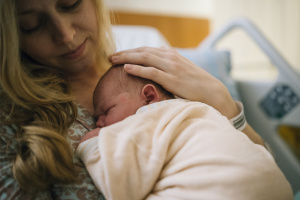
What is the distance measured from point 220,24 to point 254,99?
225cm

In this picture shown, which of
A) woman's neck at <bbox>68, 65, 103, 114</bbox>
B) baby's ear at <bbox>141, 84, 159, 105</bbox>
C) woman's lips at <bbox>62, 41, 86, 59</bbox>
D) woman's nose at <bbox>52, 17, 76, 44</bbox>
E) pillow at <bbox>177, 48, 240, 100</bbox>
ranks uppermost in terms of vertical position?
woman's nose at <bbox>52, 17, 76, 44</bbox>

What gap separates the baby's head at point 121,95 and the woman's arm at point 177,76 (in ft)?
0.09

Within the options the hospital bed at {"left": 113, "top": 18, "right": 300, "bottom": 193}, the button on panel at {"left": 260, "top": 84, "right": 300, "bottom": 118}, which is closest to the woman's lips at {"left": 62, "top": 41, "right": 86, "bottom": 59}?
the hospital bed at {"left": 113, "top": 18, "right": 300, "bottom": 193}

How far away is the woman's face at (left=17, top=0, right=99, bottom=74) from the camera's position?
750mm

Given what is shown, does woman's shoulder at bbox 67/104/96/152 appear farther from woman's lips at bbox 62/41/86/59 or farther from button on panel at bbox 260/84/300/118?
button on panel at bbox 260/84/300/118

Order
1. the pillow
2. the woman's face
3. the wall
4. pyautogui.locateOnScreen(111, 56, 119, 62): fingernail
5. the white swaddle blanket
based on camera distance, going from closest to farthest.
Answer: the white swaddle blanket < the woman's face < pyautogui.locateOnScreen(111, 56, 119, 62): fingernail < the pillow < the wall

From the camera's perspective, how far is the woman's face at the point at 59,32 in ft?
2.46

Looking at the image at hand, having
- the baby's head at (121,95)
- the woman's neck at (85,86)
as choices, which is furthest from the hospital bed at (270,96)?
the baby's head at (121,95)

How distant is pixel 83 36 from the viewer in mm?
896

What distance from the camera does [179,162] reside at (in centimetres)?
61

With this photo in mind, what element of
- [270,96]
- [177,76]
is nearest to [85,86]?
[177,76]

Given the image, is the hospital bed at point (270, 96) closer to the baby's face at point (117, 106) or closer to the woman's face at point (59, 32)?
the woman's face at point (59, 32)

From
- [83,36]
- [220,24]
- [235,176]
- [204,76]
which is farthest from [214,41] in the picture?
[220,24]

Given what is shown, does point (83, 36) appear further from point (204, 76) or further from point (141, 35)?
point (141, 35)
